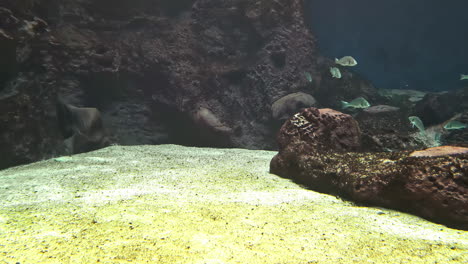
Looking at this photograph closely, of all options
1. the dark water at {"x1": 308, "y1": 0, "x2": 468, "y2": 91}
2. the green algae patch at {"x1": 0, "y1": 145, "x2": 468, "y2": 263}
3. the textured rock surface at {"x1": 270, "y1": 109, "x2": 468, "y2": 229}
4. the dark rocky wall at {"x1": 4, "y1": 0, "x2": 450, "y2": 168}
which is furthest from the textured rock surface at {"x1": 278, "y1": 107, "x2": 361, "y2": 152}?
the dark water at {"x1": 308, "y1": 0, "x2": 468, "y2": 91}

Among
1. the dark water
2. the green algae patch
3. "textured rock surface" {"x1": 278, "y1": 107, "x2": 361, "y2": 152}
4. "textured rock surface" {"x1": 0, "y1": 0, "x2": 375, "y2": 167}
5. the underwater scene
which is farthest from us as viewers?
the dark water

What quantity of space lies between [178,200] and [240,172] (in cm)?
158

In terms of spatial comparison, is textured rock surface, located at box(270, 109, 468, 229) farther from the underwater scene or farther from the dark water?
the dark water

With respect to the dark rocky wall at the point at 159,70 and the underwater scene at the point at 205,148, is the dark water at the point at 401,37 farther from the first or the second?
the underwater scene at the point at 205,148

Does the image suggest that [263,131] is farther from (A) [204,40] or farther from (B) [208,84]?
(A) [204,40]

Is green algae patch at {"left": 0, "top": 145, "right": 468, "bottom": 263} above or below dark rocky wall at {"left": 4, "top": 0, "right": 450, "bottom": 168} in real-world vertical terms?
below

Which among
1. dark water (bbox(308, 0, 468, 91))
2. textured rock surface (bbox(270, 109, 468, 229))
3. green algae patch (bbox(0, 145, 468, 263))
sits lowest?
green algae patch (bbox(0, 145, 468, 263))

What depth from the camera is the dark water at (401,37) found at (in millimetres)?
29625

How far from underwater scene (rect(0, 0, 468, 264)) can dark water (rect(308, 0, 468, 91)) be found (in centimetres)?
2126

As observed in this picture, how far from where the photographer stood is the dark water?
29.6 metres

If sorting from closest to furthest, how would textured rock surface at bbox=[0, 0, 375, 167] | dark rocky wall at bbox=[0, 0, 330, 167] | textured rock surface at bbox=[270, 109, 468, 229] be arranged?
1. textured rock surface at bbox=[270, 109, 468, 229]
2. dark rocky wall at bbox=[0, 0, 330, 167]
3. textured rock surface at bbox=[0, 0, 375, 167]

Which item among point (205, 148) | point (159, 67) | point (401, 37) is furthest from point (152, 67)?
point (401, 37)

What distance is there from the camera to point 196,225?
85.4 inches

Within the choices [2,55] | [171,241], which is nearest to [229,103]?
[2,55]
